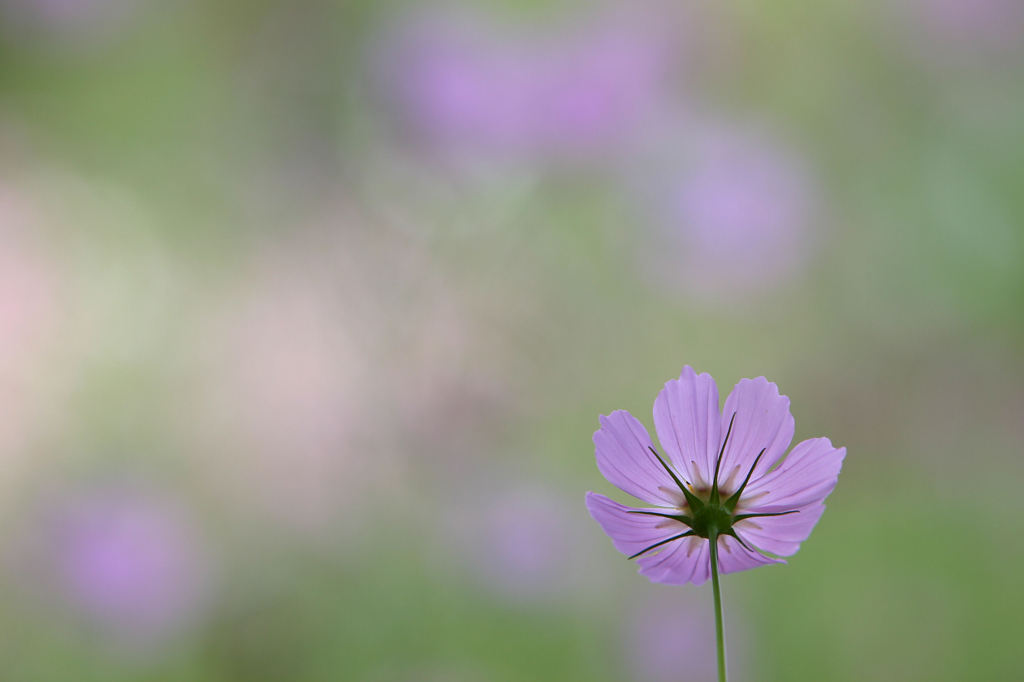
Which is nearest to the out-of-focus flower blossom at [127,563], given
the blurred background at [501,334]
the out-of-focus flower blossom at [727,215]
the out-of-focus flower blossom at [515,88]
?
the blurred background at [501,334]

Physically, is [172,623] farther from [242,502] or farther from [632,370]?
[632,370]

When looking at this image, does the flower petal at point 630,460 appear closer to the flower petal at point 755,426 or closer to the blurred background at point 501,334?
the flower petal at point 755,426

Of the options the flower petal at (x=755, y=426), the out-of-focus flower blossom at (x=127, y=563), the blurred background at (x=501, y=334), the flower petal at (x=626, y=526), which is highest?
the blurred background at (x=501, y=334)

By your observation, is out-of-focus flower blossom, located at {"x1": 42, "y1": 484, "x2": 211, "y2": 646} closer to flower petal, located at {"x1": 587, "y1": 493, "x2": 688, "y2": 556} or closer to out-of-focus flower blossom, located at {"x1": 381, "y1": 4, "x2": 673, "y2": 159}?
out-of-focus flower blossom, located at {"x1": 381, "y1": 4, "x2": 673, "y2": 159}

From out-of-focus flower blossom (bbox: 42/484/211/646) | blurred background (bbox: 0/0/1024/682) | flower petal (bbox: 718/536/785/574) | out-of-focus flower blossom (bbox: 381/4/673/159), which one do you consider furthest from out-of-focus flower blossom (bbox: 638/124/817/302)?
flower petal (bbox: 718/536/785/574)

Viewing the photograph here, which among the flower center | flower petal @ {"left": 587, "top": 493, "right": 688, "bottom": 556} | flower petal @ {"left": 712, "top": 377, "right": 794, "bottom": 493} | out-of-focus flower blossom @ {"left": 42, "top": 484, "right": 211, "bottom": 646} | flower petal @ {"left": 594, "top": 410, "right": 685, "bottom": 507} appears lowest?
flower petal @ {"left": 587, "top": 493, "right": 688, "bottom": 556}

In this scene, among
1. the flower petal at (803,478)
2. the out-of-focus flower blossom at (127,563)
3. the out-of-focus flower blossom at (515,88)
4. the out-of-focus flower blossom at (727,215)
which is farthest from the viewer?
the out-of-focus flower blossom at (727,215)

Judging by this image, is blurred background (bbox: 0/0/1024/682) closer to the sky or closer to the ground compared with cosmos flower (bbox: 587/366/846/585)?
closer to the sky

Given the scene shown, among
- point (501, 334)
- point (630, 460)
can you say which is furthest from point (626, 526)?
point (501, 334)
